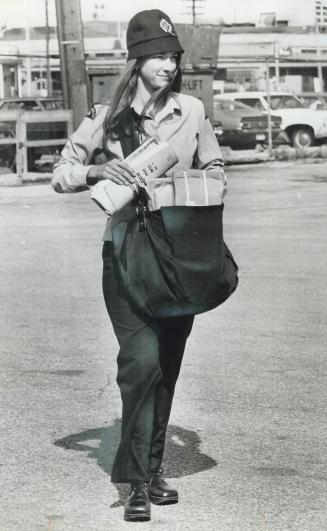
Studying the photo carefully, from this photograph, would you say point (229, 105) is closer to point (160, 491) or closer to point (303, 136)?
point (303, 136)

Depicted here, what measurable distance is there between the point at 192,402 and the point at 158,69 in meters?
2.51

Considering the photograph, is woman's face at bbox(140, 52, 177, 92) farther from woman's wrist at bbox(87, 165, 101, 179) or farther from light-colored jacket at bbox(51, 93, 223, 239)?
woman's wrist at bbox(87, 165, 101, 179)

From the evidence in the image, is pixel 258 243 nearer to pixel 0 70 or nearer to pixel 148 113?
pixel 148 113

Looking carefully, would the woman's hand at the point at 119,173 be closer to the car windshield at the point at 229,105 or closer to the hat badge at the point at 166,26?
the hat badge at the point at 166,26

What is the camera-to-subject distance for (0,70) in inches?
2339

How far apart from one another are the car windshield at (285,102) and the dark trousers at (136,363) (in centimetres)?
3008

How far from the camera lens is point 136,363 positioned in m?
4.69

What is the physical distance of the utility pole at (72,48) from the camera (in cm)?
2203

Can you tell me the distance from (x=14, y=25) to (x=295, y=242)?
9750cm

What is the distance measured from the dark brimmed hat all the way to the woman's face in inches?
1.2

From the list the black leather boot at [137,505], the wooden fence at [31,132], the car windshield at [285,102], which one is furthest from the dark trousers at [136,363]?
the car windshield at [285,102]

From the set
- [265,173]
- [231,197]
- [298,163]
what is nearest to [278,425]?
[231,197]

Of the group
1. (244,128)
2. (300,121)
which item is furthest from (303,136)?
(244,128)

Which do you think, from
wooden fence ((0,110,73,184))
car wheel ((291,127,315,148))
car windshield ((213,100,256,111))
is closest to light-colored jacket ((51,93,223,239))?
wooden fence ((0,110,73,184))
